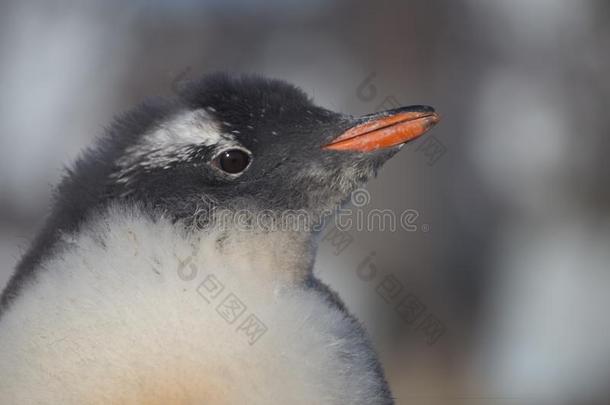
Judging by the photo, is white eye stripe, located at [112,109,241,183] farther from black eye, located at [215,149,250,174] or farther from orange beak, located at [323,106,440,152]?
orange beak, located at [323,106,440,152]

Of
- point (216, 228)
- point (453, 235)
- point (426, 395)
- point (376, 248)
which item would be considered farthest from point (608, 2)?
point (216, 228)

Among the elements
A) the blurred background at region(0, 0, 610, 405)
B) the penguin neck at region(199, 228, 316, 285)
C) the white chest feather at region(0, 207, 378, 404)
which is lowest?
the white chest feather at region(0, 207, 378, 404)

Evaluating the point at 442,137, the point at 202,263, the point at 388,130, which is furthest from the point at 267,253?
the point at 442,137

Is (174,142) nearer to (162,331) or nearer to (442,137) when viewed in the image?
(162,331)

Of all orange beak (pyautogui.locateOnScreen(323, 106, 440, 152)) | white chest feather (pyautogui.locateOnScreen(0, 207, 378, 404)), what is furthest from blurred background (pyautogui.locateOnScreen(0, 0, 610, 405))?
white chest feather (pyautogui.locateOnScreen(0, 207, 378, 404))

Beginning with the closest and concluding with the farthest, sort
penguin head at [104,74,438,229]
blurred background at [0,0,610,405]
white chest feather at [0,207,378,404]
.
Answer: white chest feather at [0,207,378,404] < penguin head at [104,74,438,229] < blurred background at [0,0,610,405]

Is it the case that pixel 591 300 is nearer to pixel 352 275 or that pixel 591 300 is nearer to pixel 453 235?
pixel 453 235
